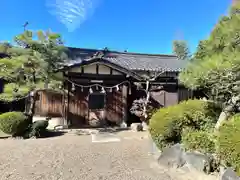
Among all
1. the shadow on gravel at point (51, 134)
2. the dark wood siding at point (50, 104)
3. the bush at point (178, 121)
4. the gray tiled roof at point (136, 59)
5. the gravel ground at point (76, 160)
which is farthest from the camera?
the gray tiled roof at point (136, 59)

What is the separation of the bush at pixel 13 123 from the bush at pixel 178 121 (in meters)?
5.13

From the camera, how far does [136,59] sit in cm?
1652

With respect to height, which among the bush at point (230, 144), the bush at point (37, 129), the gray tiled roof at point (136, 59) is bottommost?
the bush at point (37, 129)

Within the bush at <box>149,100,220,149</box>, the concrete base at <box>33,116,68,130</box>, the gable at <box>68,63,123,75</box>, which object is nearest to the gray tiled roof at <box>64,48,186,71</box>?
the gable at <box>68,63,123,75</box>

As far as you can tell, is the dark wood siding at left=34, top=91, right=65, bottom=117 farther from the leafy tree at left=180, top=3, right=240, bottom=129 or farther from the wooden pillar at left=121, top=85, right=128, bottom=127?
the leafy tree at left=180, top=3, right=240, bottom=129

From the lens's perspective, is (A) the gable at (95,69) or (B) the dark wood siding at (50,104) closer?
(A) the gable at (95,69)

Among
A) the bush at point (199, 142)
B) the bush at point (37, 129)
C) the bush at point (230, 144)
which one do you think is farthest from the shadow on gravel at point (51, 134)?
the bush at point (230, 144)

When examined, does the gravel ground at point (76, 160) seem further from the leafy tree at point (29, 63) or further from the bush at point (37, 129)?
the leafy tree at point (29, 63)

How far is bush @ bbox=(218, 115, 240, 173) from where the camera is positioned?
3.85 metres

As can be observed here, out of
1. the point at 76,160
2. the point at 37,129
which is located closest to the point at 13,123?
the point at 37,129

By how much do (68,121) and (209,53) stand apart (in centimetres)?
778

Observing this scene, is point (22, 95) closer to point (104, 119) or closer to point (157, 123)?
point (104, 119)

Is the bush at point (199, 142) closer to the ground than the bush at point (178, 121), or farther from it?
closer to the ground

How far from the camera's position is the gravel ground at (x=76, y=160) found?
472 cm
